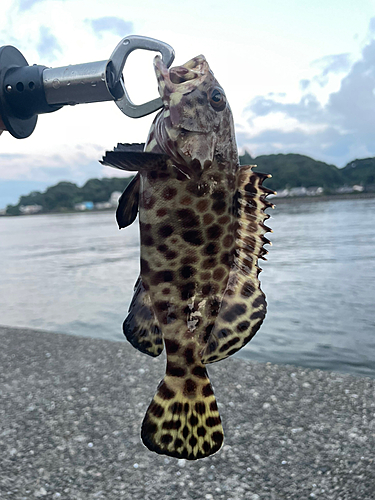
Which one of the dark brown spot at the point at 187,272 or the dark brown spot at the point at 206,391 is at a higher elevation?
the dark brown spot at the point at 187,272

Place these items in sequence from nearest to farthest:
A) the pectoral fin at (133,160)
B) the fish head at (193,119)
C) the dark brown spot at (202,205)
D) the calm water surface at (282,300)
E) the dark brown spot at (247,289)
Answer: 1. the pectoral fin at (133,160)
2. the fish head at (193,119)
3. the dark brown spot at (202,205)
4. the dark brown spot at (247,289)
5. the calm water surface at (282,300)

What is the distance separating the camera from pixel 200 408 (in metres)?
1.87

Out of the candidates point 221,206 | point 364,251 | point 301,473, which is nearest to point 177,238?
point 221,206

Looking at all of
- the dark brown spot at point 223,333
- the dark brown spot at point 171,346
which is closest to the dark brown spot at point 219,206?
the dark brown spot at point 223,333

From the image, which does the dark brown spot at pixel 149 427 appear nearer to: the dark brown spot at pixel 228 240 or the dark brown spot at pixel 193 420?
the dark brown spot at pixel 193 420

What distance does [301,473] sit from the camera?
8.69 metres

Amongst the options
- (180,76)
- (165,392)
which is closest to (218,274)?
(165,392)

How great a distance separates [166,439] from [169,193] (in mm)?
935

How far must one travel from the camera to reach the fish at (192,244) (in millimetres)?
1582

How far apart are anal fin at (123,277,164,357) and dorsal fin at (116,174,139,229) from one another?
26 centimetres

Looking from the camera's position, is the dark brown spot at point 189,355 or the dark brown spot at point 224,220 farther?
the dark brown spot at point 189,355

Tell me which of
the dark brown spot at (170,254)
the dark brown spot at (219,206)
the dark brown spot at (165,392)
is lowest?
the dark brown spot at (165,392)

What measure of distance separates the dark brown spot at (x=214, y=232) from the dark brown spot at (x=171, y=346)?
46cm

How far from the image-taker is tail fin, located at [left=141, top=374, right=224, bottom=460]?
1.67 meters
